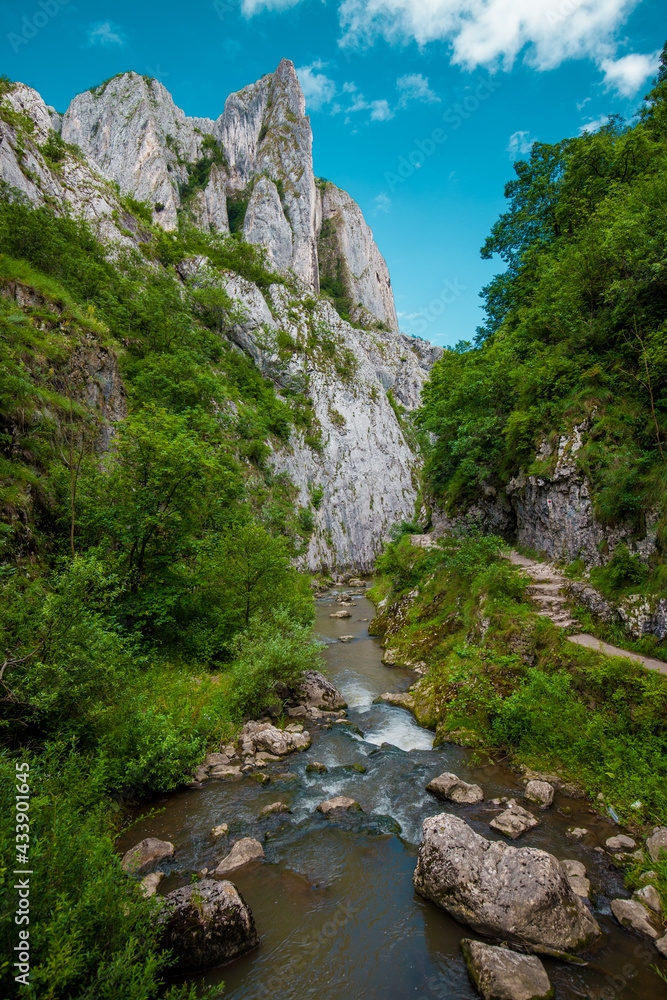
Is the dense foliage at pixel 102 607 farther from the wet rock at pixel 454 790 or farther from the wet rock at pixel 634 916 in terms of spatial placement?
the wet rock at pixel 634 916

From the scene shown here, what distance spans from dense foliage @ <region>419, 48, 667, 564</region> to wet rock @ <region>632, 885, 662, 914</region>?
226 inches

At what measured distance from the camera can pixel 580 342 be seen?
12.4 metres

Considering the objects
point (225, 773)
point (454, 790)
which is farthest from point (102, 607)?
point (454, 790)

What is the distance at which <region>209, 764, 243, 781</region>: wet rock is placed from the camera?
7.55 metres

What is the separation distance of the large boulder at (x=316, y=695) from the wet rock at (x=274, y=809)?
418cm

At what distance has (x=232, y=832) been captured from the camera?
6.11 m

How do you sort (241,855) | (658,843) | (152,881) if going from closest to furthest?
(152,881) < (658,843) < (241,855)

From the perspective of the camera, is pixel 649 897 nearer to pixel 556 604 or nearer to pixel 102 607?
pixel 556 604

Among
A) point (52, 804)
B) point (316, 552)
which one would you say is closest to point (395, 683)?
point (52, 804)

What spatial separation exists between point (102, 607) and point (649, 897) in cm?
980

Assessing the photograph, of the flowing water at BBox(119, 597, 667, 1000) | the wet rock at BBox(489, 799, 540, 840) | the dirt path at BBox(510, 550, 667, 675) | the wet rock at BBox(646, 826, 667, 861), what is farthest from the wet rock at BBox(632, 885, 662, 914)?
the dirt path at BBox(510, 550, 667, 675)

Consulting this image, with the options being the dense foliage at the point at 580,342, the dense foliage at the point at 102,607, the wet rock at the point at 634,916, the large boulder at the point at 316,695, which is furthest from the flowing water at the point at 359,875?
the dense foliage at the point at 580,342

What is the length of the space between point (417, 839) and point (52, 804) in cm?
507

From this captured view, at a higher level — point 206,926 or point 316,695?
point 206,926
